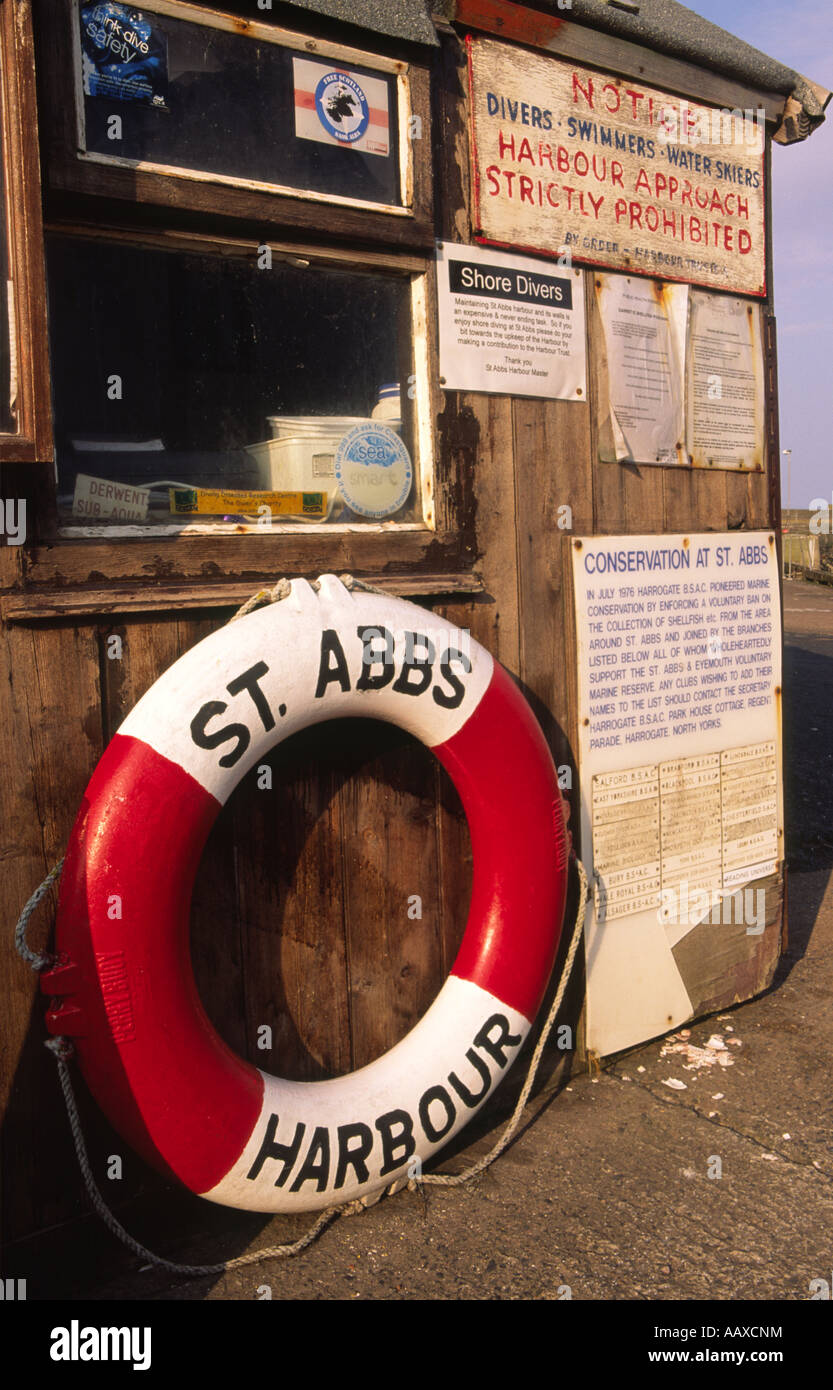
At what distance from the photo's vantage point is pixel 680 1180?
2.44 meters

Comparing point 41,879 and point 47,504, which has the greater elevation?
point 47,504

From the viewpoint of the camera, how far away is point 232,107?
7.16 feet

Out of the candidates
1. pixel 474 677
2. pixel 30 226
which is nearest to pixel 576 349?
pixel 474 677

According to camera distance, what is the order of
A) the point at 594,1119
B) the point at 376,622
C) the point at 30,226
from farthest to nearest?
1. the point at 594,1119
2. the point at 376,622
3. the point at 30,226

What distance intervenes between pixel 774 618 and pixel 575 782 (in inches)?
39.2

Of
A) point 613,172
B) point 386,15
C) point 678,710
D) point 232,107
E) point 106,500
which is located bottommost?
point 678,710

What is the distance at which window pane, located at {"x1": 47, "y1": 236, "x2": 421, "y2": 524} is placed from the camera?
2.14m

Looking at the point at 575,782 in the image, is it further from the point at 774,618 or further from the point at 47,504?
the point at 47,504

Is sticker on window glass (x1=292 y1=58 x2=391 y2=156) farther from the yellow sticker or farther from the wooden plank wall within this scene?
the yellow sticker

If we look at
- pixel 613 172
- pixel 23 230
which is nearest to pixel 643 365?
pixel 613 172

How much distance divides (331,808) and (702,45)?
237cm

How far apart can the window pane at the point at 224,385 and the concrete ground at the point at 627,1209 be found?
1.49 m

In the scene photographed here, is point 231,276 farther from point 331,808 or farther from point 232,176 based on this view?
point 331,808

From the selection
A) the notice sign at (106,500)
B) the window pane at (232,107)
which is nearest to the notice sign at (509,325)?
the window pane at (232,107)
